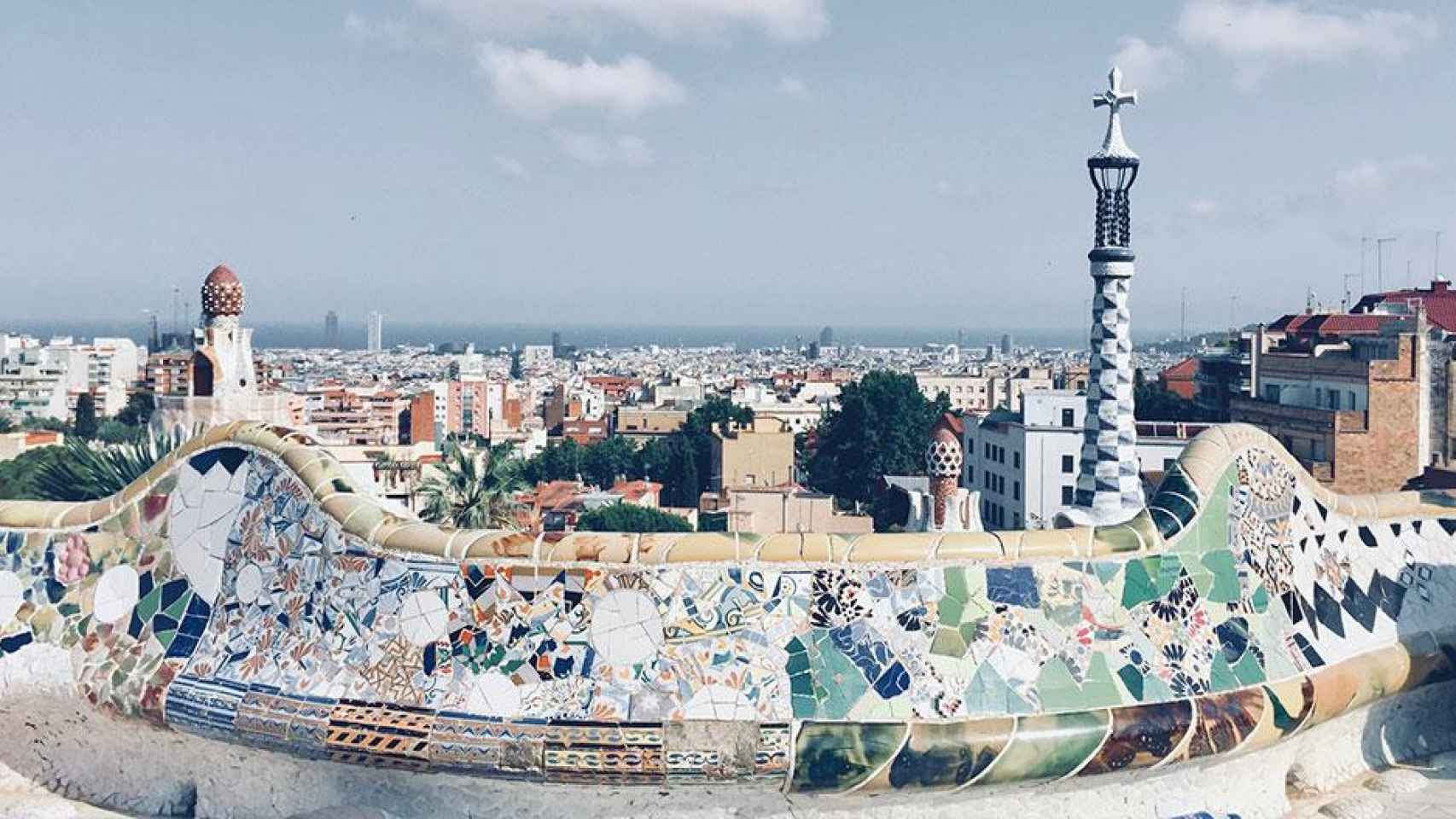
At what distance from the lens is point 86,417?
8019cm

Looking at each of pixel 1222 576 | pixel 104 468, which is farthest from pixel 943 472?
pixel 104 468

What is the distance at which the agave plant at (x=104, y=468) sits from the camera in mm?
18500

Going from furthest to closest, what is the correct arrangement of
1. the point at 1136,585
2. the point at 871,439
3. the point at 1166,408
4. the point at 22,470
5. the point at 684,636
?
the point at 871,439, the point at 1166,408, the point at 22,470, the point at 1136,585, the point at 684,636

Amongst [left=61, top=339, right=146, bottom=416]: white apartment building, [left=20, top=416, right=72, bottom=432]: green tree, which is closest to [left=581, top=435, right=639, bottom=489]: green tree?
[left=20, top=416, right=72, bottom=432]: green tree

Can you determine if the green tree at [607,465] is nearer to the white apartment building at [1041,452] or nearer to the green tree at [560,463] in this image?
the green tree at [560,463]

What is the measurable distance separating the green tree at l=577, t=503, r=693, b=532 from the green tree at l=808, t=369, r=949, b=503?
19.0 meters

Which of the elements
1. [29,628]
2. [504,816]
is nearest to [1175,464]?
[504,816]

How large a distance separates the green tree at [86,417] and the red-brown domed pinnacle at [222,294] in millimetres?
51300

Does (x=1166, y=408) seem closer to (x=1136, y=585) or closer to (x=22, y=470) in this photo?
(x=22, y=470)

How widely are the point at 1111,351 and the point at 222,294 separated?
489 inches

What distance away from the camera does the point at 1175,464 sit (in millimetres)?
12188

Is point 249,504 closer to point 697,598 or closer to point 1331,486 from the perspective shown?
point 697,598

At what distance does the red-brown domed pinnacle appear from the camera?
22.2 meters

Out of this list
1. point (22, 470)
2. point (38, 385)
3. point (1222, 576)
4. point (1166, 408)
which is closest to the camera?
point (1222, 576)
